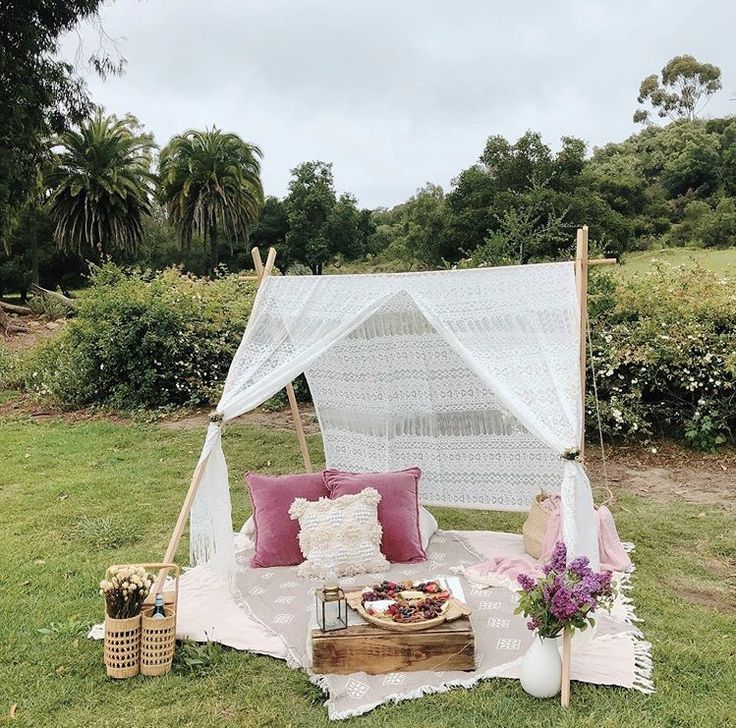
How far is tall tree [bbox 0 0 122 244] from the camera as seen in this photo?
11078 mm

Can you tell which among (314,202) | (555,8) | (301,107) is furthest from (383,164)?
(555,8)

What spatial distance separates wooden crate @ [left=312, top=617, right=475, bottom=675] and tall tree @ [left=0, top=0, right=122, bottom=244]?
11.1 meters

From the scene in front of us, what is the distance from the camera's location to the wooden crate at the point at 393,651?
9.87 feet

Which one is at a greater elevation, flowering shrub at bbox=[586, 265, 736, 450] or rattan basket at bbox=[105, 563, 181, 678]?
flowering shrub at bbox=[586, 265, 736, 450]

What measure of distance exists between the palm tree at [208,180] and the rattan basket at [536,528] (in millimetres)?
20889

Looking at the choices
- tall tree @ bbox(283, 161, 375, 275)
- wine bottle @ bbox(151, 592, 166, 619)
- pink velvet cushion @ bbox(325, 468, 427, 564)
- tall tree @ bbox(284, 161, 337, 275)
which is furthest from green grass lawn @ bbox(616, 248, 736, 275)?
tall tree @ bbox(284, 161, 337, 275)

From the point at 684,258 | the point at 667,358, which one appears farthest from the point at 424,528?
the point at 684,258

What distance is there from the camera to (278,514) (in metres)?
4.25

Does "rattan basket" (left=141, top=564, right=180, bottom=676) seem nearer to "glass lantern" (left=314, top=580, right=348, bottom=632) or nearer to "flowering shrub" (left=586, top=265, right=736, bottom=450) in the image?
"glass lantern" (left=314, top=580, right=348, bottom=632)

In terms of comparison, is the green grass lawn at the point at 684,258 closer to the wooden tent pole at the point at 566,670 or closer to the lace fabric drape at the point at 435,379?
the lace fabric drape at the point at 435,379

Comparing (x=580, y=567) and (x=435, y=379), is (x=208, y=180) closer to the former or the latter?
(x=435, y=379)

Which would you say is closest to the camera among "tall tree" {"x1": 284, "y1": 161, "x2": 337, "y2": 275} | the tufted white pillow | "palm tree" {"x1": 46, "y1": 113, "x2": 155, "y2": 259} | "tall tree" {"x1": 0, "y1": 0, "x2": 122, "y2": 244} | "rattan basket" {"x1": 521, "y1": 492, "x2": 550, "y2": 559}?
"rattan basket" {"x1": 521, "y1": 492, "x2": 550, "y2": 559}

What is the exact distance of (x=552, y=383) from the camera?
323cm

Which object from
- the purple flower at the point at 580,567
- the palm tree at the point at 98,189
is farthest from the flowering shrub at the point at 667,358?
the palm tree at the point at 98,189
